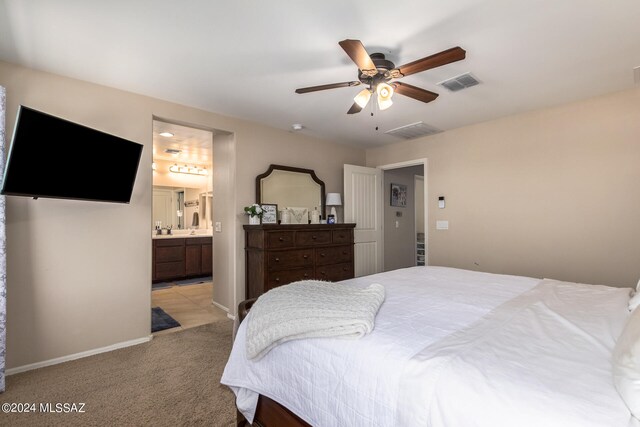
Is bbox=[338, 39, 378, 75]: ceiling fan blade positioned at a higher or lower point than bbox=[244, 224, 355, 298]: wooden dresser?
higher

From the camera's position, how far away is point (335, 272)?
399 centimetres

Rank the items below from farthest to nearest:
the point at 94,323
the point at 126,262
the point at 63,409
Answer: the point at 126,262 → the point at 94,323 → the point at 63,409

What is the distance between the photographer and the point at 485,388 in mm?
845

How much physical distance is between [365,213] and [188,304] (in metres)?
3.02

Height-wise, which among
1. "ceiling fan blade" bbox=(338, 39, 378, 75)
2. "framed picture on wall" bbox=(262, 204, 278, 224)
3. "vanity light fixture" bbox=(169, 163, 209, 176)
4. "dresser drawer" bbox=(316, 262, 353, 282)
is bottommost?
"dresser drawer" bbox=(316, 262, 353, 282)

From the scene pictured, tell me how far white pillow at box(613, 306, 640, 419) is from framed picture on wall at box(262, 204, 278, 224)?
11.1ft

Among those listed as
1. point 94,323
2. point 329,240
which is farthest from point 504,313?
point 94,323

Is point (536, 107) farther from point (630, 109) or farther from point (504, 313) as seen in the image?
point (504, 313)

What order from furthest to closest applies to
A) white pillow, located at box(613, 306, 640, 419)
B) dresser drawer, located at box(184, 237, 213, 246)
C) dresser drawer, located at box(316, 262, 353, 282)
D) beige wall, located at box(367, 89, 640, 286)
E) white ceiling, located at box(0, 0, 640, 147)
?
dresser drawer, located at box(184, 237, 213, 246) → dresser drawer, located at box(316, 262, 353, 282) → beige wall, located at box(367, 89, 640, 286) → white ceiling, located at box(0, 0, 640, 147) → white pillow, located at box(613, 306, 640, 419)

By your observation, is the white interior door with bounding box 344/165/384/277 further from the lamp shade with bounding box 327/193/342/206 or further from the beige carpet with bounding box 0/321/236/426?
the beige carpet with bounding box 0/321/236/426

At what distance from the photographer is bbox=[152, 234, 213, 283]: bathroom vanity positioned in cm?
571

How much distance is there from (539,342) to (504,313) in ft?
1.14

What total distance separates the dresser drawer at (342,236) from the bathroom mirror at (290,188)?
57cm

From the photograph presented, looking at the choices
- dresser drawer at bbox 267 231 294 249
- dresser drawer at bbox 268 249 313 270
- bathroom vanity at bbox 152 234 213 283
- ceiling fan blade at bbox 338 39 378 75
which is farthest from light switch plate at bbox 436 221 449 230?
bathroom vanity at bbox 152 234 213 283
